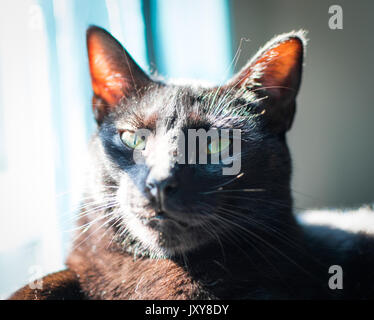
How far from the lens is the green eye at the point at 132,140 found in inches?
39.3

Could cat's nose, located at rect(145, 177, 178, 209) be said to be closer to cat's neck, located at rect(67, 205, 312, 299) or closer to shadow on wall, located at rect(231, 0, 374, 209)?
cat's neck, located at rect(67, 205, 312, 299)

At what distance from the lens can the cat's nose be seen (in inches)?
30.9

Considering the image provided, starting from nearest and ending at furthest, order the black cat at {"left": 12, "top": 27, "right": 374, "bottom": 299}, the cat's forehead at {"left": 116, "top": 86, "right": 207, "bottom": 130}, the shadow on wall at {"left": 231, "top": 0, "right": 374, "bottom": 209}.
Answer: the black cat at {"left": 12, "top": 27, "right": 374, "bottom": 299}
the cat's forehead at {"left": 116, "top": 86, "right": 207, "bottom": 130}
the shadow on wall at {"left": 231, "top": 0, "right": 374, "bottom": 209}

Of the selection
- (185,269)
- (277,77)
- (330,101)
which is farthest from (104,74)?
(330,101)

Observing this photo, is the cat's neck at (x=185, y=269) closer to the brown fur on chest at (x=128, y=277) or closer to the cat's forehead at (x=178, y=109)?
the brown fur on chest at (x=128, y=277)

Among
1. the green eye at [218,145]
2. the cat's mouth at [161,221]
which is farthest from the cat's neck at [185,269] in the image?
the green eye at [218,145]

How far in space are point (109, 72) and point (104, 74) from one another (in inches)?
0.7

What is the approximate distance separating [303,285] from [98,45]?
0.83m

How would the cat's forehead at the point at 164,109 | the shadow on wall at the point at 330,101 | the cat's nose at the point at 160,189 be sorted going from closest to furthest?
1. the cat's nose at the point at 160,189
2. the cat's forehead at the point at 164,109
3. the shadow on wall at the point at 330,101

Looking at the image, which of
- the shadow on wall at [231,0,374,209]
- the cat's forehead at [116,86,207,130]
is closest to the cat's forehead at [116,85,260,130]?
the cat's forehead at [116,86,207,130]

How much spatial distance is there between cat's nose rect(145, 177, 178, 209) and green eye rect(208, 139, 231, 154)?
0.63 feet

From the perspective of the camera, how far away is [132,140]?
1018mm

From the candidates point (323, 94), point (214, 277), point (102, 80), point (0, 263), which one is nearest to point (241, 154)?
point (214, 277)

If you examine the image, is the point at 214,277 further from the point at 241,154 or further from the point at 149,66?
the point at 149,66
